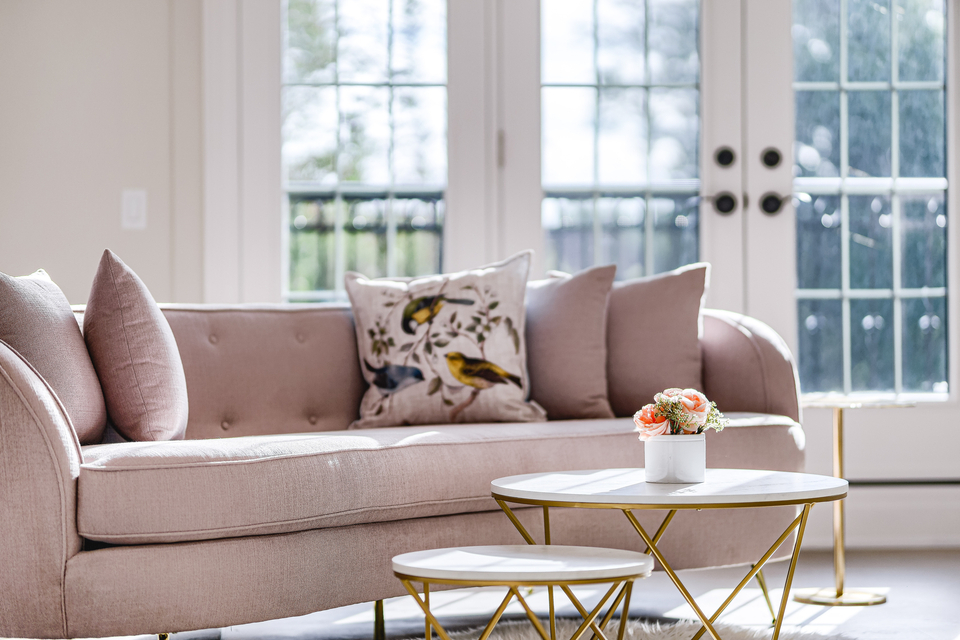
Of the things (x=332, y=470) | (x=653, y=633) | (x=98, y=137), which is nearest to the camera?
(x=332, y=470)

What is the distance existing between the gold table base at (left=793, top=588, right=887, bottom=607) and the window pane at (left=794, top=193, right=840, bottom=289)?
118 centimetres

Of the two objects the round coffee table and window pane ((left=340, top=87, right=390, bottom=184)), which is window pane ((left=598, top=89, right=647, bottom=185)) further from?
the round coffee table

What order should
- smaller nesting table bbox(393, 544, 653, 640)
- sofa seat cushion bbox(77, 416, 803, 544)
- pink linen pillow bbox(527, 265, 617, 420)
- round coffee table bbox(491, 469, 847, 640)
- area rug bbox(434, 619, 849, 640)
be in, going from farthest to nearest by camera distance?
pink linen pillow bbox(527, 265, 617, 420) → area rug bbox(434, 619, 849, 640) → sofa seat cushion bbox(77, 416, 803, 544) → round coffee table bbox(491, 469, 847, 640) → smaller nesting table bbox(393, 544, 653, 640)

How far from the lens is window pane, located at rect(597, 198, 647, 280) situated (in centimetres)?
348

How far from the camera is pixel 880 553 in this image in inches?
131

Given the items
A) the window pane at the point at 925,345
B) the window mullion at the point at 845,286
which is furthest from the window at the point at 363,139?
the window pane at the point at 925,345

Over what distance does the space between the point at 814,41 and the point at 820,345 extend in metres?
1.10

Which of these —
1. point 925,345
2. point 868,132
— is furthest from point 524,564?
point 868,132


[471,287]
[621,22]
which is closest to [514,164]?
[621,22]

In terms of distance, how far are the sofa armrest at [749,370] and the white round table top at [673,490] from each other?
0.80 metres

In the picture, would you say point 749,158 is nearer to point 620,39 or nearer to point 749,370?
point 620,39

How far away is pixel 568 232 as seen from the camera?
3477mm

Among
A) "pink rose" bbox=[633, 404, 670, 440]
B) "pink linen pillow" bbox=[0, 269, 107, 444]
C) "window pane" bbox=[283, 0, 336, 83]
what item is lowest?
"pink rose" bbox=[633, 404, 670, 440]

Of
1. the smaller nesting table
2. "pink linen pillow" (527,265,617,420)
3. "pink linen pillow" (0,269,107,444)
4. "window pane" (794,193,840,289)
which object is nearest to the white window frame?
"window pane" (794,193,840,289)
